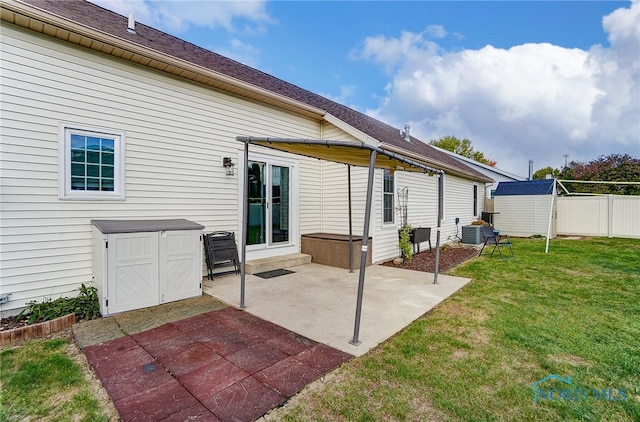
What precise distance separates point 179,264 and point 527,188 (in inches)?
589

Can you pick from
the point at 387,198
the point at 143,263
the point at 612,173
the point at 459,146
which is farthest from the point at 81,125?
the point at 459,146

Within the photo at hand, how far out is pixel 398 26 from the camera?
10812 millimetres

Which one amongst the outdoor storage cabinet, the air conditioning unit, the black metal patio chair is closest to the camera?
the outdoor storage cabinet

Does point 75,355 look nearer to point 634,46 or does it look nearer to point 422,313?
point 422,313

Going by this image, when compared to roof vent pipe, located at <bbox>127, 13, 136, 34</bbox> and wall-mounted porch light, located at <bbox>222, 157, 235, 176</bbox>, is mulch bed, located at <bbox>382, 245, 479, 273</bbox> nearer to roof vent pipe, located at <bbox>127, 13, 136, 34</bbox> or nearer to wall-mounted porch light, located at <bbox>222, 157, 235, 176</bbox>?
wall-mounted porch light, located at <bbox>222, 157, 235, 176</bbox>

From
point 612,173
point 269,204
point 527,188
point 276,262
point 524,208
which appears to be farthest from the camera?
point 612,173

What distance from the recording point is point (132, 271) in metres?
3.93

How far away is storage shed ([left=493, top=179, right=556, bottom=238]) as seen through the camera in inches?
516

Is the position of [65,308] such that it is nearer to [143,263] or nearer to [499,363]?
[143,263]

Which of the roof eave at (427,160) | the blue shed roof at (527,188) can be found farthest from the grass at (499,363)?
the blue shed roof at (527,188)

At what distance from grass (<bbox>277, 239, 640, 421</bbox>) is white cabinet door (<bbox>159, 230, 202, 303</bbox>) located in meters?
2.86

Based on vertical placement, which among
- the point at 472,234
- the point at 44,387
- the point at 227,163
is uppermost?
the point at 227,163

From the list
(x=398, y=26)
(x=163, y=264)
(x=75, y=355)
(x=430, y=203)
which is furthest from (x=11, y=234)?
(x=398, y=26)

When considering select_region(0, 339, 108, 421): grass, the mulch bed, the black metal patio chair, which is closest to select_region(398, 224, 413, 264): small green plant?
the mulch bed
